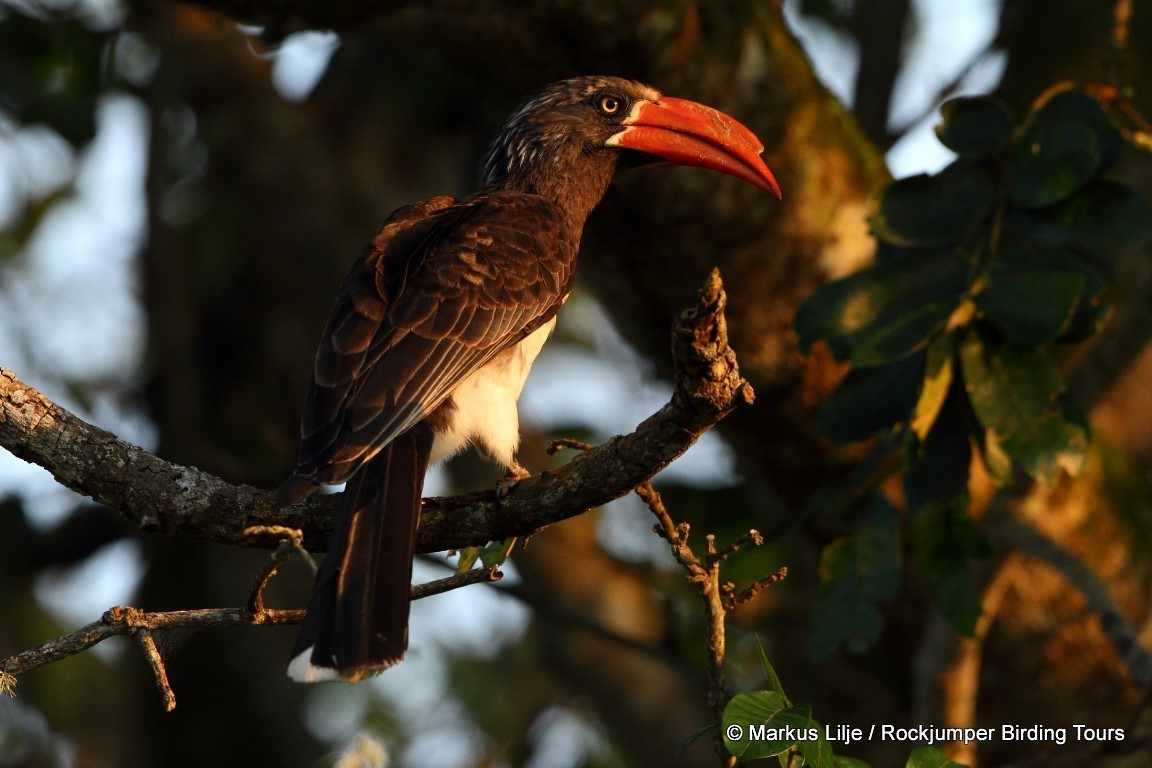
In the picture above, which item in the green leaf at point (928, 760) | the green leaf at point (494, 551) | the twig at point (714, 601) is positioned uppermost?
the green leaf at point (494, 551)

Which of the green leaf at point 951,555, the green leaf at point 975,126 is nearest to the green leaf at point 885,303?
the green leaf at point 975,126

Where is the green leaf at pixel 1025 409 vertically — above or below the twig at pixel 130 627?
above

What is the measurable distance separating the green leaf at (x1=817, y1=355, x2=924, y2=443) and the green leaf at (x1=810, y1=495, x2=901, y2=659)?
23 cm

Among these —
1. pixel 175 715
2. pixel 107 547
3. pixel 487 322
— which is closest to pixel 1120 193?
pixel 487 322

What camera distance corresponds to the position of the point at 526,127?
4.11 m

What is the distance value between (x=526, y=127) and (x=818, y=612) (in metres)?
1.74

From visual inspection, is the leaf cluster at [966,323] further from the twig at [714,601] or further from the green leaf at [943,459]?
the twig at [714,601]

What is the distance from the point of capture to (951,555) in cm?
349

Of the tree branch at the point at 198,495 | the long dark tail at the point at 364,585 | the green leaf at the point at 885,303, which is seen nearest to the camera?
the long dark tail at the point at 364,585

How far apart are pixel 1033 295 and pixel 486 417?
1.40 metres

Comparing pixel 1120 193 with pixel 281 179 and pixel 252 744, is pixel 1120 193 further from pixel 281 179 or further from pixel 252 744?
pixel 252 744

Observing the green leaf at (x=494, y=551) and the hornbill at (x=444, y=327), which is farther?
the green leaf at (x=494, y=551)

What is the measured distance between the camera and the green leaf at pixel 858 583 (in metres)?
3.39

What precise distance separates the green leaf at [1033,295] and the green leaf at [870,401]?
28cm
